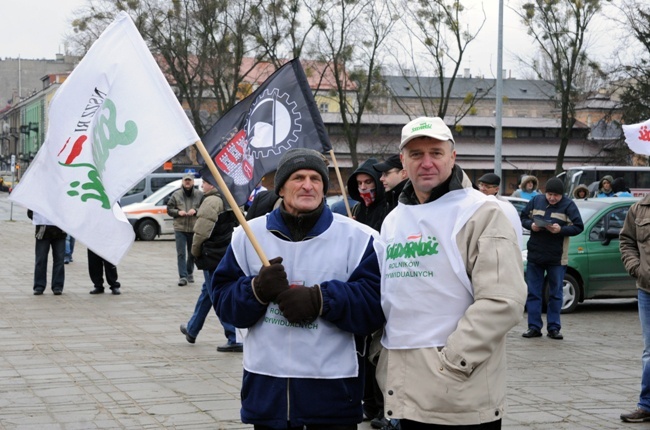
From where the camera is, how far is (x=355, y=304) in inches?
163

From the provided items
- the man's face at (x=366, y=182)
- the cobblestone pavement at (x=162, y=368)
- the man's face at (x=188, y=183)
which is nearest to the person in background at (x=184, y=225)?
the man's face at (x=188, y=183)

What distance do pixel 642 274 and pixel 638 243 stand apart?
26 centimetres

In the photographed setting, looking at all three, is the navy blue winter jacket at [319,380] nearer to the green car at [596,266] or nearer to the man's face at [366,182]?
the man's face at [366,182]

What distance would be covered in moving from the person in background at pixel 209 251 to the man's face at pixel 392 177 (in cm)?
290

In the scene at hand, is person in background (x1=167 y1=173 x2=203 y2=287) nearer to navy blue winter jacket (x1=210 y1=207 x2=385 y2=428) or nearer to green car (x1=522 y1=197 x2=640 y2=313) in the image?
green car (x1=522 y1=197 x2=640 y2=313)

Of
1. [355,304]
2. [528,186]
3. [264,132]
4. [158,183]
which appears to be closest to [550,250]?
[264,132]

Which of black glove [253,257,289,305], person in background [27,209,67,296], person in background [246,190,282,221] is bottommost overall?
person in background [27,209,67,296]

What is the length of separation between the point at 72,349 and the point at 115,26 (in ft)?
20.2

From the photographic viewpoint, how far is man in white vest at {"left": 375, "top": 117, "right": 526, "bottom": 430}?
150 inches

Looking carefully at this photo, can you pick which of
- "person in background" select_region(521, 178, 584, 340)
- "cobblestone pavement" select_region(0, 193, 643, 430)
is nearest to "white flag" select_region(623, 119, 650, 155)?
"cobblestone pavement" select_region(0, 193, 643, 430)

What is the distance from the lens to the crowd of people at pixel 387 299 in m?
3.86

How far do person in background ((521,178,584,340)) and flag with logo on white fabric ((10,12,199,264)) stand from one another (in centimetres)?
753

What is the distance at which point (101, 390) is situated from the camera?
8375 millimetres

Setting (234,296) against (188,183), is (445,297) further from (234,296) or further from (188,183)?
(188,183)
